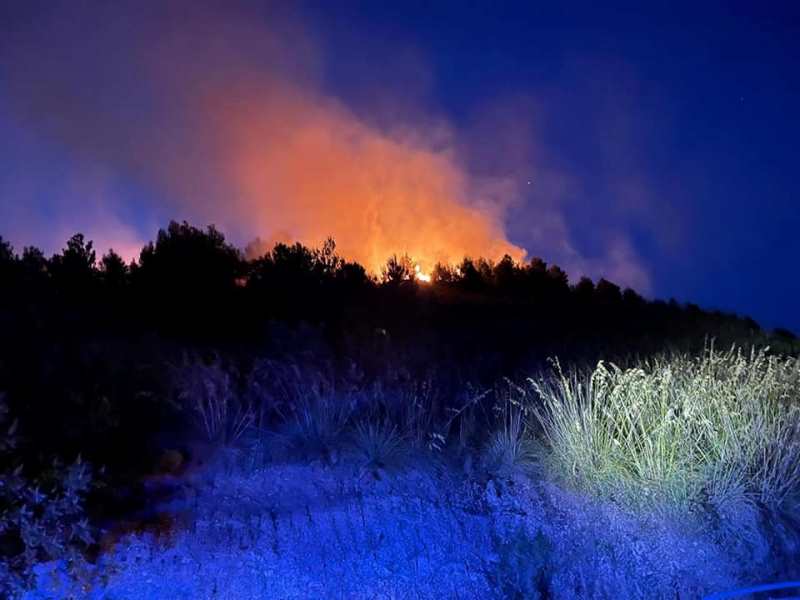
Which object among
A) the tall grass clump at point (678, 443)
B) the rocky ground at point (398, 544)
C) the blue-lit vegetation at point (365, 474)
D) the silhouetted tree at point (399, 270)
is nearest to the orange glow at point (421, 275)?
the silhouetted tree at point (399, 270)

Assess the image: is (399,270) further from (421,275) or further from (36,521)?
(36,521)

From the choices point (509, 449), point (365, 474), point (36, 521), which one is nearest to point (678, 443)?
point (509, 449)

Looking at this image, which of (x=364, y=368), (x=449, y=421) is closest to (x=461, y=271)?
(x=364, y=368)

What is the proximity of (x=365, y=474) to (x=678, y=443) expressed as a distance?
2612mm

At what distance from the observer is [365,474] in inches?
243

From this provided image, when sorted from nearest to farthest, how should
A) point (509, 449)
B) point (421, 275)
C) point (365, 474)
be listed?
point (365, 474), point (509, 449), point (421, 275)

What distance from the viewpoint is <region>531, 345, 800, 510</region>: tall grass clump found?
20.1 feet

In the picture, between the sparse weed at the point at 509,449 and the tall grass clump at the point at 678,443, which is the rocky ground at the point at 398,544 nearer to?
the sparse weed at the point at 509,449

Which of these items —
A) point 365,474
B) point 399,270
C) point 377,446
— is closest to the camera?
point 365,474

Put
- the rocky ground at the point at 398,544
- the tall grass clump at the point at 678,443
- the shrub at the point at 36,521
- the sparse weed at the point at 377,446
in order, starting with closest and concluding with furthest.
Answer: the shrub at the point at 36,521
the rocky ground at the point at 398,544
the tall grass clump at the point at 678,443
the sparse weed at the point at 377,446

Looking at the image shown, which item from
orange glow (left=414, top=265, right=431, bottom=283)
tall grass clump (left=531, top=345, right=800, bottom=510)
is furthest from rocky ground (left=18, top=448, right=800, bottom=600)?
orange glow (left=414, top=265, right=431, bottom=283)

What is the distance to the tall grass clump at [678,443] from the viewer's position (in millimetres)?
6141

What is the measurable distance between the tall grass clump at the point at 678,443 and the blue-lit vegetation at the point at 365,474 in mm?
20

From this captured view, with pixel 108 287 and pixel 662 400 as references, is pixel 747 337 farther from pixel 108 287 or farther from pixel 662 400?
pixel 108 287
